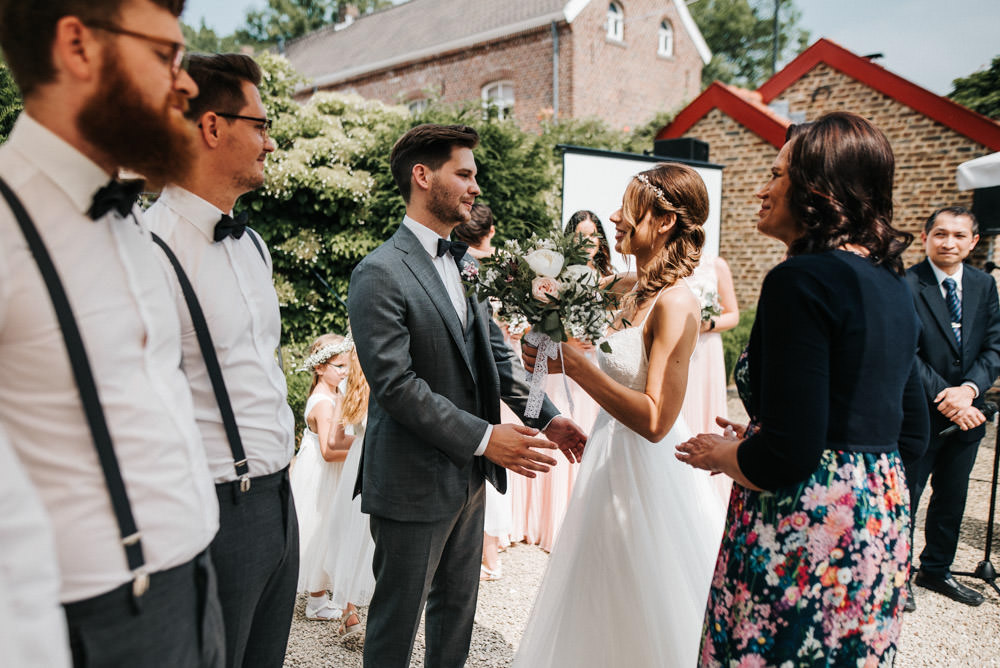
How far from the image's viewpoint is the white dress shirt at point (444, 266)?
2.57 m

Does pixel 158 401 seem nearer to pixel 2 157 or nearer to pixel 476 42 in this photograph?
pixel 2 157

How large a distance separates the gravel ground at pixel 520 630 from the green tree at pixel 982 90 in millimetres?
16004

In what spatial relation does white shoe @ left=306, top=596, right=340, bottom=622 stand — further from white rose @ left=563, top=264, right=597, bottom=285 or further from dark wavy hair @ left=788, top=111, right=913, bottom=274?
dark wavy hair @ left=788, top=111, right=913, bottom=274

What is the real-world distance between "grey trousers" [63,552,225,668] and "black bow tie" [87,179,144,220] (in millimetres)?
716

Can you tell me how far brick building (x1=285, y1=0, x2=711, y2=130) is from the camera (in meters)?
20.4

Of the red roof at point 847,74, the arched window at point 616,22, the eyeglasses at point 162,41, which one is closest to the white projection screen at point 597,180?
the eyeglasses at point 162,41

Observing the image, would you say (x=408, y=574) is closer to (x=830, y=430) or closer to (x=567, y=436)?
(x=567, y=436)

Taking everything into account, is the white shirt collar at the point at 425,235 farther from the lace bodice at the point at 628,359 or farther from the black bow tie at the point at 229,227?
the lace bodice at the point at 628,359

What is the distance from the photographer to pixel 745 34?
44156 mm

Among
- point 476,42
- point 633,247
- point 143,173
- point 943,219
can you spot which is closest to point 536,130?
point 476,42

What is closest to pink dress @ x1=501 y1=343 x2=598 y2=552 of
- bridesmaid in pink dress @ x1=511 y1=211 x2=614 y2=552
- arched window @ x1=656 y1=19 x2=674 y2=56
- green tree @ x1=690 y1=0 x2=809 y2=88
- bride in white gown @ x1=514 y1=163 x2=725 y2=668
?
bridesmaid in pink dress @ x1=511 y1=211 x2=614 y2=552

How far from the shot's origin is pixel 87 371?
3.70ft

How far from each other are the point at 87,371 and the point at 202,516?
15.9 inches

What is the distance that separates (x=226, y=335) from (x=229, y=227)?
0.37m
